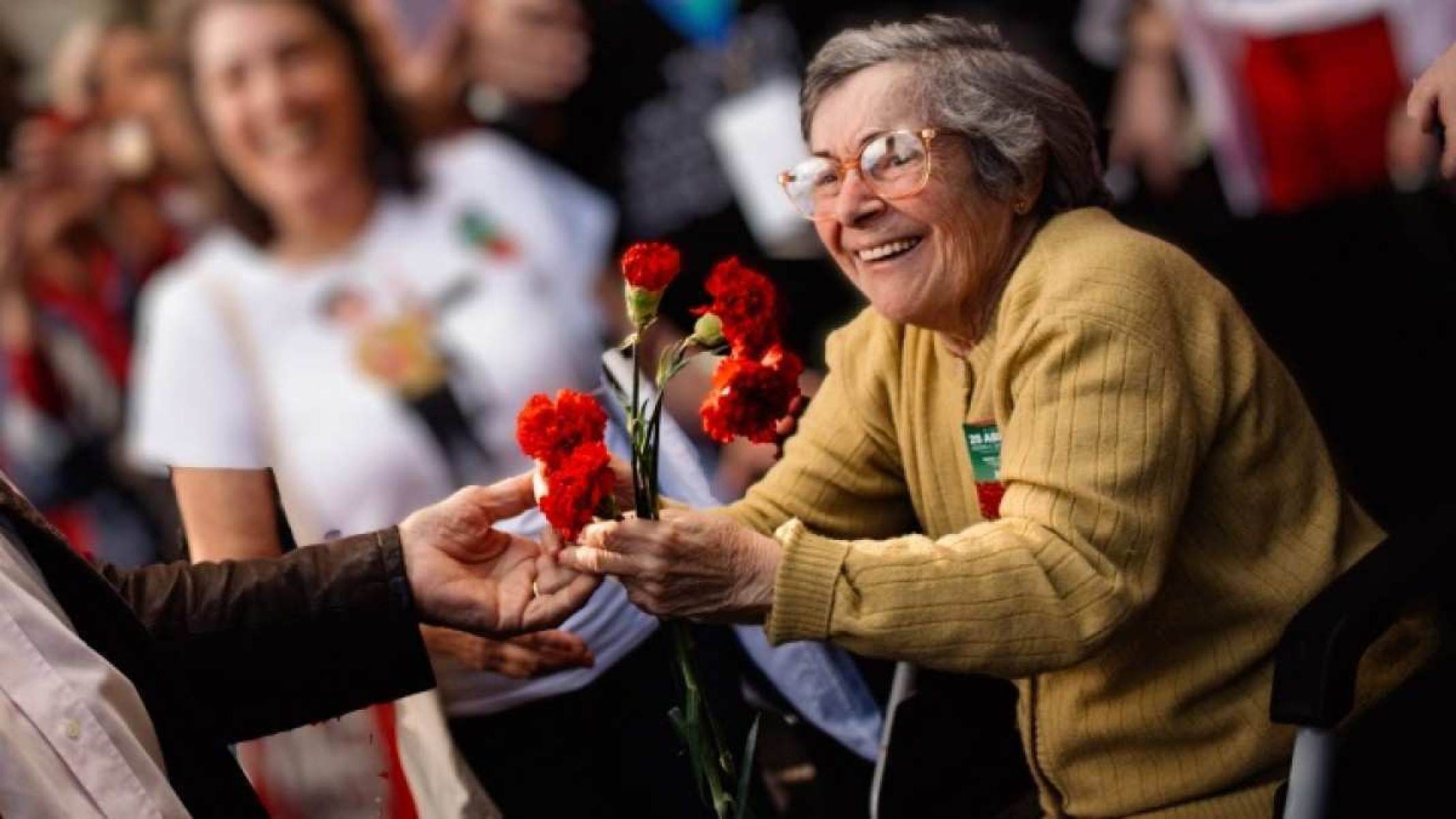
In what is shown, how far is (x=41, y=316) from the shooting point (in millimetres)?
4457

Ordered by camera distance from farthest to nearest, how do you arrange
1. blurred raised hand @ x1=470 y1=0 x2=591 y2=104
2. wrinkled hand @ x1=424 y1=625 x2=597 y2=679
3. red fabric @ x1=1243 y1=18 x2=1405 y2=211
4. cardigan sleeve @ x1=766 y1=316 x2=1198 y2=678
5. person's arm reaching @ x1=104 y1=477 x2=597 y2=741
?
red fabric @ x1=1243 y1=18 x2=1405 y2=211, blurred raised hand @ x1=470 y1=0 x2=591 y2=104, wrinkled hand @ x1=424 y1=625 x2=597 y2=679, person's arm reaching @ x1=104 y1=477 x2=597 y2=741, cardigan sleeve @ x1=766 y1=316 x2=1198 y2=678

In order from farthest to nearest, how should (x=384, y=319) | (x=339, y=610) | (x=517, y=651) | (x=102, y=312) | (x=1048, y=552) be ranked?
(x=102, y=312)
(x=384, y=319)
(x=517, y=651)
(x=339, y=610)
(x=1048, y=552)

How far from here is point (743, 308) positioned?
80.0 inches

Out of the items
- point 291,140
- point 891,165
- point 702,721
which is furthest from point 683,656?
point 291,140

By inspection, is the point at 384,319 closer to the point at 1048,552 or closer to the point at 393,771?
the point at 393,771

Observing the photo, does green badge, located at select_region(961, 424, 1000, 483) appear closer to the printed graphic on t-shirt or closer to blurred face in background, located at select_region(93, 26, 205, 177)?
the printed graphic on t-shirt

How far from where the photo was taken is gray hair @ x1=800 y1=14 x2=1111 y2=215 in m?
2.14

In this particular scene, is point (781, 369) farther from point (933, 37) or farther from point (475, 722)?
point (475, 722)

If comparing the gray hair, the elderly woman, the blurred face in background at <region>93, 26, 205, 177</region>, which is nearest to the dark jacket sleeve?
the elderly woman

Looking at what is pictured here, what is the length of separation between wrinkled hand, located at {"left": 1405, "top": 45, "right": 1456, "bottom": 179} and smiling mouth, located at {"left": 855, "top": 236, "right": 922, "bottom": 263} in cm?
66

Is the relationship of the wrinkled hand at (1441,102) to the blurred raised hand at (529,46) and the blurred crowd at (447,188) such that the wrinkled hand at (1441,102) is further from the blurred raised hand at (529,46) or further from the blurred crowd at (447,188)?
the blurred raised hand at (529,46)

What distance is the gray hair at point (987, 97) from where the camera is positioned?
2137 mm

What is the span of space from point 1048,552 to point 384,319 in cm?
240

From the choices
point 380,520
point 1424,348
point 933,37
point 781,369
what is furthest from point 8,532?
point 1424,348
